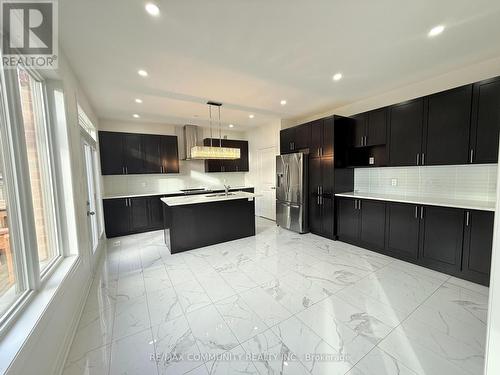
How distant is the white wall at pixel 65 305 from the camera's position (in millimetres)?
1148

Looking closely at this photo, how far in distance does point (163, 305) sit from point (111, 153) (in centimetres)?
389

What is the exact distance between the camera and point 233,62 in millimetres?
2451

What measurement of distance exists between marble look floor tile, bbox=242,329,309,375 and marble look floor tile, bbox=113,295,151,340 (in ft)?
3.26

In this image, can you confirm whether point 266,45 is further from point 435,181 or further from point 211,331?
point 435,181

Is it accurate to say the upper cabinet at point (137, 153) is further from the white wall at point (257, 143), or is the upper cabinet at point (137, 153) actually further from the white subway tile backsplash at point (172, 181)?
the white wall at point (257, 143)

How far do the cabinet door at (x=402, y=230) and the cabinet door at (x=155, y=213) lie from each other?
4.65 m

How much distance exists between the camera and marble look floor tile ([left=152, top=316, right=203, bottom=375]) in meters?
1.44

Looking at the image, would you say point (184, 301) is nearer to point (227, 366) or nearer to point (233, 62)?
point (227, 366)

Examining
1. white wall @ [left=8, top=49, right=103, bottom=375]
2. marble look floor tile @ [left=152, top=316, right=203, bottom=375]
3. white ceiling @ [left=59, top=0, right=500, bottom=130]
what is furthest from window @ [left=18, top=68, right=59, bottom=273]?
marble look floor tile @ [left=152, top=316, right=203, bottom=375]

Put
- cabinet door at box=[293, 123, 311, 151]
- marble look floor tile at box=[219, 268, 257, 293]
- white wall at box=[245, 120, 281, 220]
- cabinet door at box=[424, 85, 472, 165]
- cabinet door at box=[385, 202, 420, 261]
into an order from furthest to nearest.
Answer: white wall at box=[245, 120, 281, 220] → cabinet door at box=[293, 123, 311, 151] → cabinet door at box=[385, 202, 420, 261] → cabinet door at box=[424, 85, 472, 165] → marble look floor tile at box=[219, 268, 257, 293]

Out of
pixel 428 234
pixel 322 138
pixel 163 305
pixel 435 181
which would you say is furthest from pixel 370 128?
pixel 163 305

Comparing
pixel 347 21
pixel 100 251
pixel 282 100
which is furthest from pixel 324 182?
pixel 100 251

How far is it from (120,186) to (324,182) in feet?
15.6

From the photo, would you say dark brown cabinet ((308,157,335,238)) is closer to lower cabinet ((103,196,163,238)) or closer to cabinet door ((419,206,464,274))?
cabinet door ((419,206,464,274))
